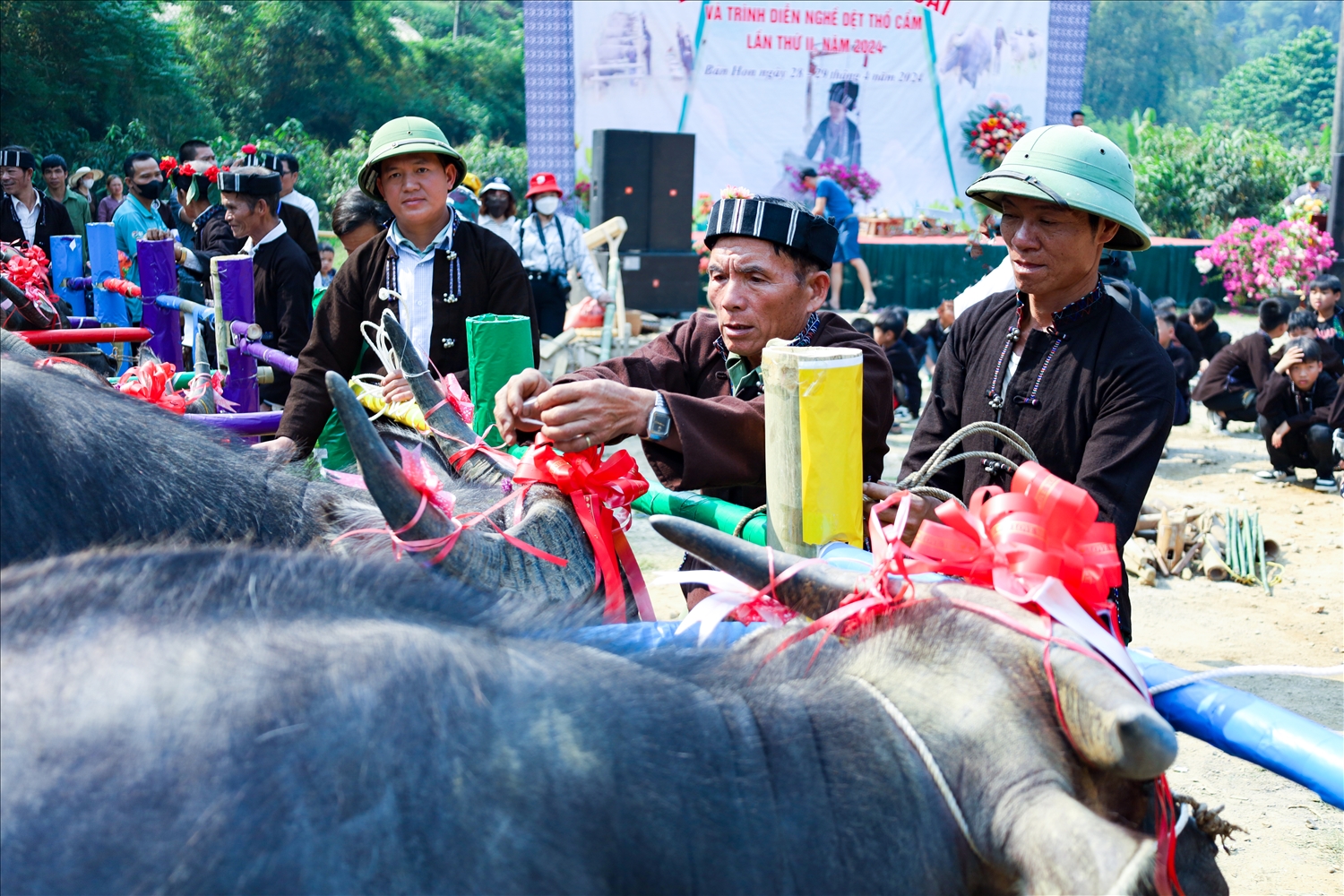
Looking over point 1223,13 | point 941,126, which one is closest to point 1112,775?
point 941,126

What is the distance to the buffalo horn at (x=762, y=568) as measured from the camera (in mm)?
1614

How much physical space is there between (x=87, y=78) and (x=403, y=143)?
2583cm

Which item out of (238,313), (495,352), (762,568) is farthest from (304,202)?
(762,568)

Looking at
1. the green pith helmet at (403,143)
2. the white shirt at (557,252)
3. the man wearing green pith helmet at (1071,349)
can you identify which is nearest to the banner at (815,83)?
the white shirt at (557,252)

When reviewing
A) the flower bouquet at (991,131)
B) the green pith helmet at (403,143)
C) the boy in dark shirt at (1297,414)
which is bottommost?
Result: the boy in dark shirt at (1297,414)

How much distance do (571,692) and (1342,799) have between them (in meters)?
0.91

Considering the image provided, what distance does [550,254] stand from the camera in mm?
10453

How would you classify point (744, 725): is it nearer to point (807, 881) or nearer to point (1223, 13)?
point (807, 881)

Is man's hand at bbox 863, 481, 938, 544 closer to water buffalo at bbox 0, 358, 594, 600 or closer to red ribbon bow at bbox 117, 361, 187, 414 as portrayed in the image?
water buffalo at bbox 0, 358, 594, 600

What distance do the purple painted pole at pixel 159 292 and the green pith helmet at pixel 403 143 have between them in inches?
104

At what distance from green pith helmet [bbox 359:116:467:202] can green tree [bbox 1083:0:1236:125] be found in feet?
230

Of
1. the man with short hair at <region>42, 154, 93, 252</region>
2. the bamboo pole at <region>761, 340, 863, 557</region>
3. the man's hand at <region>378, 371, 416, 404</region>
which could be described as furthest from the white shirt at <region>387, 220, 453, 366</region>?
the man with short hair at <region>42, 154, 93, 252</region>

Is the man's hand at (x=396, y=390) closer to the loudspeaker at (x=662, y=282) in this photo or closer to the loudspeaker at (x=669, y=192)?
the loudspeaker at (x=662, y=282)

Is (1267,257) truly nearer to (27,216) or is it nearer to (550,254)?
(550,254)
